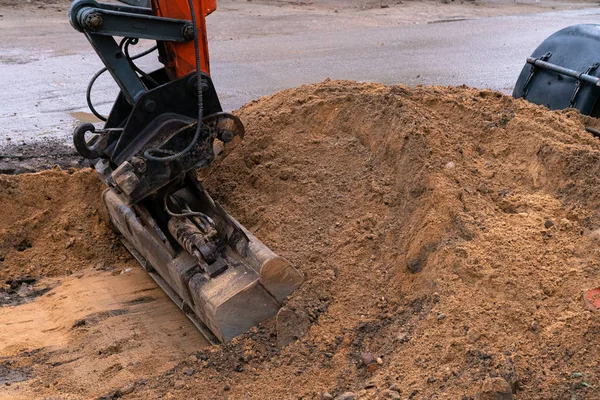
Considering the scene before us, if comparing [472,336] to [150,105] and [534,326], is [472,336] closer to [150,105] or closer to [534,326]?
[534,326]

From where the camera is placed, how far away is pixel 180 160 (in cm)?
420

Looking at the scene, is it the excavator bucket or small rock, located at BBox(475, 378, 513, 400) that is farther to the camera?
the excavator bucket

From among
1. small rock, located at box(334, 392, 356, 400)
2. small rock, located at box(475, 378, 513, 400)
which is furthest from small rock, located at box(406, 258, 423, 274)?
small rock, located at box(475, 378, 513, 400)

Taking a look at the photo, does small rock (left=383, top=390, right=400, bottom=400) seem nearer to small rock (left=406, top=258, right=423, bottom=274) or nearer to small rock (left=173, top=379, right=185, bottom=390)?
small rock (left=406, top=258, right=423, bottom=274)

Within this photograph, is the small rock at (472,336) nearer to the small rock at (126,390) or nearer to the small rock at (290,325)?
the small rock at (290,325)

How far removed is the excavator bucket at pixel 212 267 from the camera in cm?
405

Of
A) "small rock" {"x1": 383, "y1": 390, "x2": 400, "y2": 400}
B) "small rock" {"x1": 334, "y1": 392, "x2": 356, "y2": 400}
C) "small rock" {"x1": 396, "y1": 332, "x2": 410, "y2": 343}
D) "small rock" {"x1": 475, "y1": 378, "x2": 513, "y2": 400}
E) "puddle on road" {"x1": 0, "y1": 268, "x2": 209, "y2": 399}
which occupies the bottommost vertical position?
"puddle on road" {"x1": 0, "y1": 268, "x2": 209, "y2": 399}

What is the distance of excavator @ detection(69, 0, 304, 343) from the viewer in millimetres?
4047

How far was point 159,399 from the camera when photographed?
3.69 meters

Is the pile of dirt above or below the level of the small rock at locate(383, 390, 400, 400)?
below

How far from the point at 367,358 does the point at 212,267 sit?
1.15 m

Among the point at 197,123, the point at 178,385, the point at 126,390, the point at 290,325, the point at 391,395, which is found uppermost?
the point at 197,123

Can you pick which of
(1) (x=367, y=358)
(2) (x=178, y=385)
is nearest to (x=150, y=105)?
(2) (x=178, y=385)

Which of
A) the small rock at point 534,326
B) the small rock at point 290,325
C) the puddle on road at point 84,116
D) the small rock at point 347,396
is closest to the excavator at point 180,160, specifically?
the small rock at point 290,325
